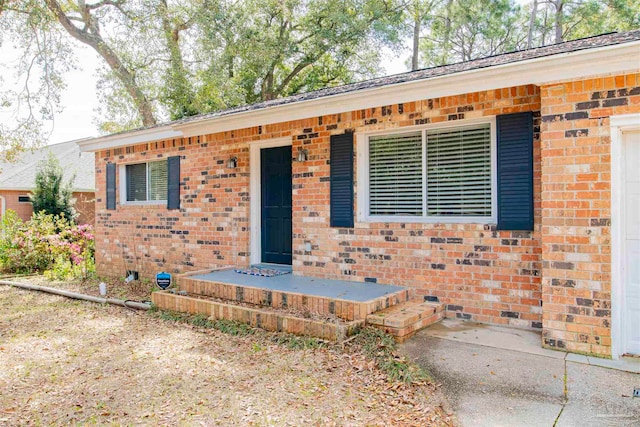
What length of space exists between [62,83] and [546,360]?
1447 centimetres

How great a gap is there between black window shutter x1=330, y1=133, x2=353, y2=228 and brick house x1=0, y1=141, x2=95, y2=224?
1219cm

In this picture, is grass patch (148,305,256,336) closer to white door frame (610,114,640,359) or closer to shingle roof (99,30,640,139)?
shingle roof (99,30,640,139)

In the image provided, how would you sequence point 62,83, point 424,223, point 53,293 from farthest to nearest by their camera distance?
→ point 62,83 < point 53,293 < point 424,223

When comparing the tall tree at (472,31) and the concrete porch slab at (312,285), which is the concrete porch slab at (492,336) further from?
the tall tree at (472,31)

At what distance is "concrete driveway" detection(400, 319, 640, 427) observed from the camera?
307 cm

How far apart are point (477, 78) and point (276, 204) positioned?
400cm

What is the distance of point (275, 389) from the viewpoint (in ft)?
12.1

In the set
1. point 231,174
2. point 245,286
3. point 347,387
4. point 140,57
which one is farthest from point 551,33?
point 347,387

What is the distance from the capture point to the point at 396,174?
6086mm

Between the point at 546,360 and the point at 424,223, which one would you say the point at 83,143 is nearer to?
the point at 424,223

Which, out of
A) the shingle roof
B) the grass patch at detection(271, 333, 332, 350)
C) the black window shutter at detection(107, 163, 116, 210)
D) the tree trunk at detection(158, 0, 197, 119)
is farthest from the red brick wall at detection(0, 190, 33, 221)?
the grass patch at detection(271, 333, 332, 350)

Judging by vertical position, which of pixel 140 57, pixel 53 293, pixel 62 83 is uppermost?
pixel 140 57

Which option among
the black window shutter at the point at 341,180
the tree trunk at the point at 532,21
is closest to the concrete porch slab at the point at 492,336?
the black window shutter at the point at 341,180

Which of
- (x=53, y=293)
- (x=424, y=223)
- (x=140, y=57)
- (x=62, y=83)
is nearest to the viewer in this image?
(x=424, y=223)
